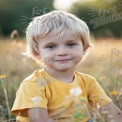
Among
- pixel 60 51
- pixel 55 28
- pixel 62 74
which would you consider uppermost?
pixel 55 28

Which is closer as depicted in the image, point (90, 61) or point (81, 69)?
point (81, 69)

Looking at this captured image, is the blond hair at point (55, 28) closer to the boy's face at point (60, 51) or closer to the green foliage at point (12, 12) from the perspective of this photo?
the boy's face at point (60, 51)

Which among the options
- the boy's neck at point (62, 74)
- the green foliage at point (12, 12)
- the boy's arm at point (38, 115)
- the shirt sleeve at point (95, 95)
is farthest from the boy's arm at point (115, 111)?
the green foliage at point (12, 12)

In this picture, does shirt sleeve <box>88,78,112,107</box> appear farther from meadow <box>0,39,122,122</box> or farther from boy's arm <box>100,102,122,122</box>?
meadow <box>0,39,122,122</box>

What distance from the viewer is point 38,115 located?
2498mm

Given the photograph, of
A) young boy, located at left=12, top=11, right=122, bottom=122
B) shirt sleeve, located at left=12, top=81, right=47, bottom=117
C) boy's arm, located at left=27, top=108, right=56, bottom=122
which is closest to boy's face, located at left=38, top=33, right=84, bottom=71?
young boy, located at left=12, top=11, right=122, bottom=122

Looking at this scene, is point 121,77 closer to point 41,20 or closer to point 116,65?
point 116,65

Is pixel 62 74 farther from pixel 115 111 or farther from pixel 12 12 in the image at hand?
pixel 12 12

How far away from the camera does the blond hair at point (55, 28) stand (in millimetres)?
2609

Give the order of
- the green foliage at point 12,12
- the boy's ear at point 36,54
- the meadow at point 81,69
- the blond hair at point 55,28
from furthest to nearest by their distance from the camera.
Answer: the green foliage at point 12,12 < the meadow at point 81,69 < the boy's ear at point 36,54 < the blond hair at point 55,28

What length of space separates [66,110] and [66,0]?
1.45 metres

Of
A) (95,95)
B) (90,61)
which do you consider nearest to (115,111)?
(95,95)

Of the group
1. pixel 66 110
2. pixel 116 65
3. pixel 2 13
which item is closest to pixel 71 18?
pixel 66 110

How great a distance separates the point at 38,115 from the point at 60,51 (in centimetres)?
33
